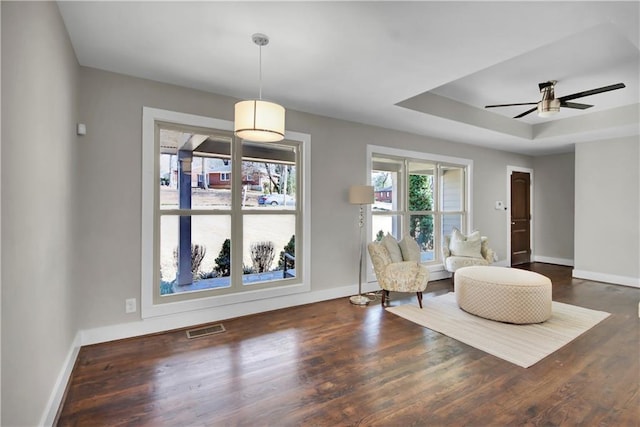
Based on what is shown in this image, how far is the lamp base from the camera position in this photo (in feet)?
13.2

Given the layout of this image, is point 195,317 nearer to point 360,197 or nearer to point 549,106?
point 360,197

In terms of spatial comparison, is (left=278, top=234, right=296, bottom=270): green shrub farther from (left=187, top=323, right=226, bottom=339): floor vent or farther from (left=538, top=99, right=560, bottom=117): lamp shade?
(left=538, top=99, right=560, bottom=117): lamp shade

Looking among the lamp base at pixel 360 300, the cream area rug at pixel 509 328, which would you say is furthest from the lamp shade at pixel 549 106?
the lamp base at pixel 360 300

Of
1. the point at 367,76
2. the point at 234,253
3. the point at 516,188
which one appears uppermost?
the point at 367,76

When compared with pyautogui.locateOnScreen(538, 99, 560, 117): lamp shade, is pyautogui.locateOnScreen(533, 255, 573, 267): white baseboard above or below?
below

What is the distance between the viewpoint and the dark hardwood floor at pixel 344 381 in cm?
187

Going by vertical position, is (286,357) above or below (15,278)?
below

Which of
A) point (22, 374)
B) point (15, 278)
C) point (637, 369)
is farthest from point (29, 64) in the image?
point (637, 369)

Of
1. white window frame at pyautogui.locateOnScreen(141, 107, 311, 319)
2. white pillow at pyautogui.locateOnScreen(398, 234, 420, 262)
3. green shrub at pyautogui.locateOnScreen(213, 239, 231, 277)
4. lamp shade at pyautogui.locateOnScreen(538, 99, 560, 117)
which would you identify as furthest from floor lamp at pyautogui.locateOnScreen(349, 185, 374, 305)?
lamp shade at pyautogui.locateOnScreen(538, 99, 560, 117)

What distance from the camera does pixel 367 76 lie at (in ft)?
9.87

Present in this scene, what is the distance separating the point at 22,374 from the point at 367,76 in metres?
3.21

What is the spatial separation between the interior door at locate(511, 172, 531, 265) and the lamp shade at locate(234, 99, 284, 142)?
6340 mm

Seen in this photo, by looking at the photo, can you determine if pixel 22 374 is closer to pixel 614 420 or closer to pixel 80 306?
pixel 80 306

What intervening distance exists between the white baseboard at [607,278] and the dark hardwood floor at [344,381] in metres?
2.49
